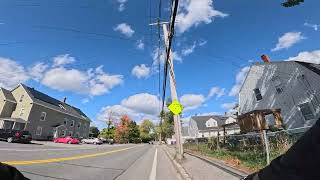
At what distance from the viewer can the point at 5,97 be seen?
49.7 metres

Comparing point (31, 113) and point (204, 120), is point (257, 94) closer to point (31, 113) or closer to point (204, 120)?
point (31, 113)

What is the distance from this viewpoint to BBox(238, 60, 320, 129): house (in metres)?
26.2

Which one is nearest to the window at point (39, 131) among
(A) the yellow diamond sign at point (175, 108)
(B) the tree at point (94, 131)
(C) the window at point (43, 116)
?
(C) the window at point (43, 116)

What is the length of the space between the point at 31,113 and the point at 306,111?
4638 centimetres

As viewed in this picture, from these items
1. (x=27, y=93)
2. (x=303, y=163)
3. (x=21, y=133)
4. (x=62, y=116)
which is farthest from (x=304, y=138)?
(x=62, y=116)

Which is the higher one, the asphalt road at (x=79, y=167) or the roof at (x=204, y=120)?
the roof at (x=204, y=120)

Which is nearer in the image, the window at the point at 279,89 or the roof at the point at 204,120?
the window at the point at 279,89

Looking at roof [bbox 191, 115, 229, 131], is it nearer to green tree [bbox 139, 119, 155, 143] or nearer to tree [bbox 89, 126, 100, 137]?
tree [bbox 89, 126, 100, 137]

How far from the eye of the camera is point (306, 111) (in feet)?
87.1

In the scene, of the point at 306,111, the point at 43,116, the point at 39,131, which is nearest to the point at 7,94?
the point at 43,116

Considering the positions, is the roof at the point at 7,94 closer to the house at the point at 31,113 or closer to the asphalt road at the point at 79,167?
the house at the point at 31,113

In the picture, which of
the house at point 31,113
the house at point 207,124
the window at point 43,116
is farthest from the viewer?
the house at point 207,124

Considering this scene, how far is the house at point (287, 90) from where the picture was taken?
26.2 metres

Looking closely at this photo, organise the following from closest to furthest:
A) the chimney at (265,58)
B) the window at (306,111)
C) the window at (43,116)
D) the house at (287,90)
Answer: the window at (306,111) < the house at (287,90) < the chimney at (265,58) < the window at (43,116)
